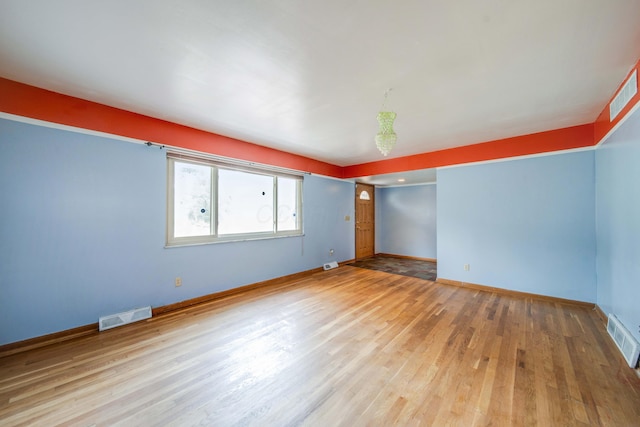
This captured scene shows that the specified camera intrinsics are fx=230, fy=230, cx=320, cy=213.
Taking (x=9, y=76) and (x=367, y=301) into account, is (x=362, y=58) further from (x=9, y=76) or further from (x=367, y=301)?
(x=9, y=76)

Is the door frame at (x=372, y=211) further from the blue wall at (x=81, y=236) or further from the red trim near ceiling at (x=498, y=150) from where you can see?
the blue wall at (x=81, y=236)

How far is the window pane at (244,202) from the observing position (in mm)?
3818

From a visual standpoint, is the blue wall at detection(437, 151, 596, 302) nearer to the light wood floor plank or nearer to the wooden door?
the light wood floor plank

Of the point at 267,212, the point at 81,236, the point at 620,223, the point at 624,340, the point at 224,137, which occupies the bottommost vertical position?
the point at 624,340

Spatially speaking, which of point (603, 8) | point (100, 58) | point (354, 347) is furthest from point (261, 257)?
point (603, 8)

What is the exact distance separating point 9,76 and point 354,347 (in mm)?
4169

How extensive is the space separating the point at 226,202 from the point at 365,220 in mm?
4186

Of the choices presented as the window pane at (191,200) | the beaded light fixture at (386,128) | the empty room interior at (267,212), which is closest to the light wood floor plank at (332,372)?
the empty room interior at (267,212)

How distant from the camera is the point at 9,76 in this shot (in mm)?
2160

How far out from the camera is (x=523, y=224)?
366cm

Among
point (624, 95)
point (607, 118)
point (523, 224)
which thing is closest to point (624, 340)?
point (523, 224)

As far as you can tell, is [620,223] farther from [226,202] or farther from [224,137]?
[224,137]

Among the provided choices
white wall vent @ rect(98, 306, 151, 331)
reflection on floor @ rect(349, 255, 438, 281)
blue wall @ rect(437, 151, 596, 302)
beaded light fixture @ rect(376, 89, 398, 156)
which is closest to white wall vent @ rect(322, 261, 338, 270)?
reflection on floor @ rect(349, 255, 438, 281)

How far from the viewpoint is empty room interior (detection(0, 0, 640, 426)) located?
154cm
